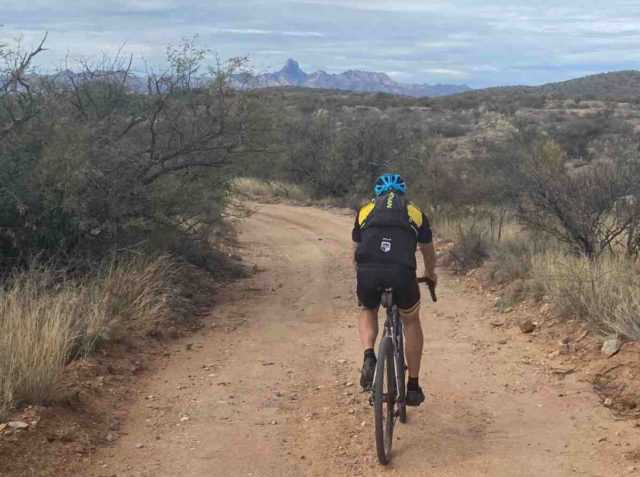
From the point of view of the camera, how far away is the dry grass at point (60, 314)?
5.75 metres

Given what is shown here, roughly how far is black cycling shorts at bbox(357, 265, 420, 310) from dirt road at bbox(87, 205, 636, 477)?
1076 mm

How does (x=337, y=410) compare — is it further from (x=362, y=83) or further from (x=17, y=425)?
(x=362, y=83)

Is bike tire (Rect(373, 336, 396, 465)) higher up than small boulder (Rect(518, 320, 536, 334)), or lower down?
higher up

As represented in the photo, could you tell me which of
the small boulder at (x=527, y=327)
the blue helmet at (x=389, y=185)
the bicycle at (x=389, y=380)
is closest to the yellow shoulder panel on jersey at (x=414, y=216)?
the blue helmet at (x=389, y=185)

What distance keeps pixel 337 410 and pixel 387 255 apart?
1756mm

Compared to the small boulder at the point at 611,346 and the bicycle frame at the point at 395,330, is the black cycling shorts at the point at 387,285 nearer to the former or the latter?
the bicycle frame at the point at 395,330

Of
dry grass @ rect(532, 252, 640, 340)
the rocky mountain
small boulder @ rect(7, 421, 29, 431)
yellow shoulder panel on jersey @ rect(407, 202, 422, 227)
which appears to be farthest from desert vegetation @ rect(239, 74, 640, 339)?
the rocky mountain

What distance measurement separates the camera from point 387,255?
205 inches

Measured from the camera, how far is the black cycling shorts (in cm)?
521

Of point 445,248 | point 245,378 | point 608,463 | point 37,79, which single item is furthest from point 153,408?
point 445,248

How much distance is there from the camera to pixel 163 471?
5137mm

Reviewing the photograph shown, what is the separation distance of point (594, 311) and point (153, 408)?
459 cm

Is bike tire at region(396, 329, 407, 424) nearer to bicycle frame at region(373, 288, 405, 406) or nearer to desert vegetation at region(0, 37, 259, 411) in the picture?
bicycle frame at region(373, 288, 405, 406)

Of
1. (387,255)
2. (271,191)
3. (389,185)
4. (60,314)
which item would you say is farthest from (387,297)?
(271,191)
